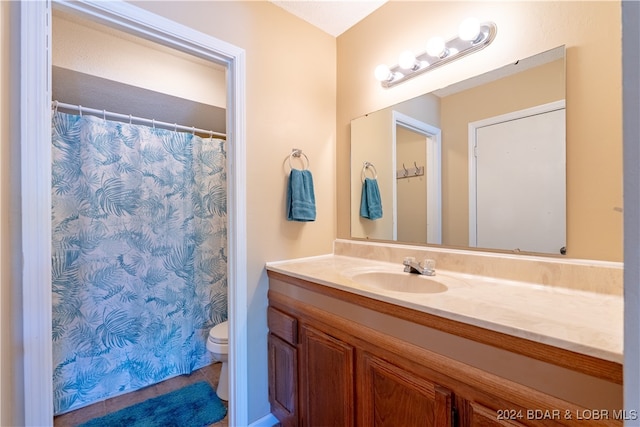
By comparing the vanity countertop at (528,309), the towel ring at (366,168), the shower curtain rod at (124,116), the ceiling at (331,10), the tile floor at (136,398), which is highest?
the ceiling at (331,10)

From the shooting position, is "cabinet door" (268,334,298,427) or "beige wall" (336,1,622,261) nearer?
"beige wall" (336,1,622,261)

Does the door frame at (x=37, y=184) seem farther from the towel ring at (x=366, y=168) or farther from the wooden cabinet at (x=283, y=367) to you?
the towel ring at (x=366, y=168)

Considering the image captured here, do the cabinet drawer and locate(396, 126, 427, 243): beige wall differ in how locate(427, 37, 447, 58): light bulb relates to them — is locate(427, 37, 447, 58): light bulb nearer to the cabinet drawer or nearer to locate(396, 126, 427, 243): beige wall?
locate(396, 126, 427, 243): beige wall

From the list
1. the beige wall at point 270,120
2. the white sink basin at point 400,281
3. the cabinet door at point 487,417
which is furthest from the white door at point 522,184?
the beige wall at point 270,120

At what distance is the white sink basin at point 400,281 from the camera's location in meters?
1.24

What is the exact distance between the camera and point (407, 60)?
4.75ft

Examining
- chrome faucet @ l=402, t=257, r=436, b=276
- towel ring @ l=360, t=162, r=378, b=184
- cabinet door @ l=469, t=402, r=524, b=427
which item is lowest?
cabinet door @ l=469, t=402, r=524, b=427

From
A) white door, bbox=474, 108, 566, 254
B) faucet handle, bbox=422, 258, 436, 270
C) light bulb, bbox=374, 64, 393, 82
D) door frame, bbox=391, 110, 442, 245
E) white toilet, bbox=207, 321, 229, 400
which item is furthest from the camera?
white toilet, bbox=207, 321, 229, 400

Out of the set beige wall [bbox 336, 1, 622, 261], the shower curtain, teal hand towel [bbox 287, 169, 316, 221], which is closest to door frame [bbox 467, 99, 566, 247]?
beige wall [bbox 336, 1, 622, 261]

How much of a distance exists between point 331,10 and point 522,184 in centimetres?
→ 142

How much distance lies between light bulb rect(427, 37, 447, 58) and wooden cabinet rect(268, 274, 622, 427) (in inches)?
47.4

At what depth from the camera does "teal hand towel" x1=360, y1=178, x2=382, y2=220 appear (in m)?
1.72

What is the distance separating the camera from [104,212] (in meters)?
1.81

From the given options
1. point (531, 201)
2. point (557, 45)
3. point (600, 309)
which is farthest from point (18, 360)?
point (557, 45)
